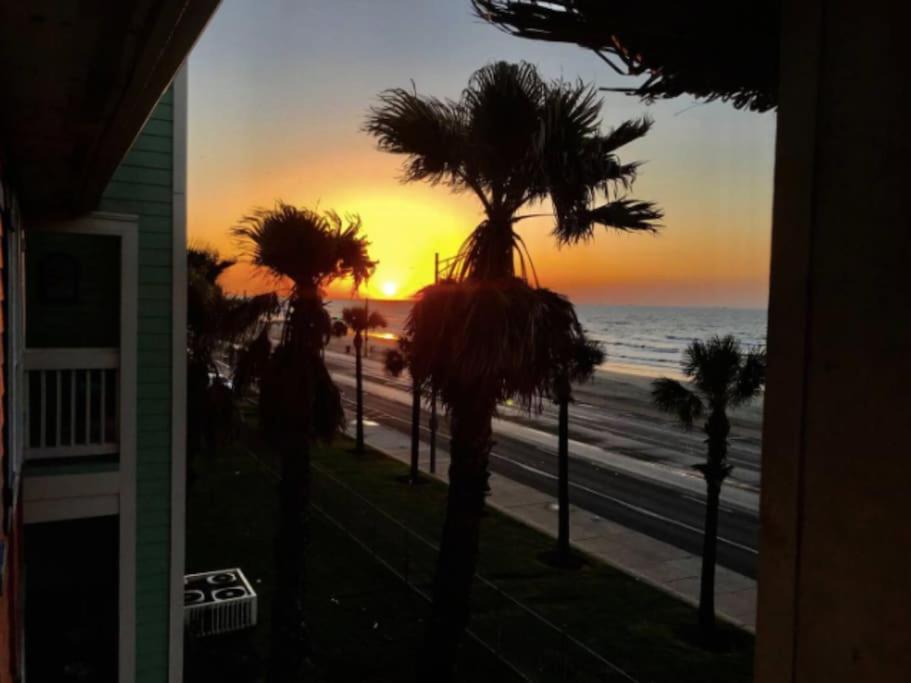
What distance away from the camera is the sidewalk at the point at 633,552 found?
→ 12.7 meters

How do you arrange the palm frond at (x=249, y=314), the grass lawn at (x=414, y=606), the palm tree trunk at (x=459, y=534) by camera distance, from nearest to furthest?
the palm tree trunk at (x=459, y=534)
the palm frond at (x=249, y=314)
the grass lawn at (x=414, y=606)

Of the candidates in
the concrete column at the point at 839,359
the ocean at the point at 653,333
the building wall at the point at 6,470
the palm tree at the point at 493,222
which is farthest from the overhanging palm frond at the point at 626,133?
the ocean at the point at 653,333

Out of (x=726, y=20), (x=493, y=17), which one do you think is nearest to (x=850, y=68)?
(x=726, y=20)

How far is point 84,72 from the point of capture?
2639 mm

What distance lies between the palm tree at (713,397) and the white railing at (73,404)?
9.02 meters

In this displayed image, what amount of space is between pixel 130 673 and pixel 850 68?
6.89 metres

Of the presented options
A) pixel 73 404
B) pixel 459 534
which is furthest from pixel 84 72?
pixel 459 534

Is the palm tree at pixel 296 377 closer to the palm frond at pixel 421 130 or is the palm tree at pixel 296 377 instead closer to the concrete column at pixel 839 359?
the palm frond at pixel 421 130

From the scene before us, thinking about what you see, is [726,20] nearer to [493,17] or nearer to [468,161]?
[493,17]

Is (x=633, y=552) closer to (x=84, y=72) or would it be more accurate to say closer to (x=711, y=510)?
(x=711, y=510)

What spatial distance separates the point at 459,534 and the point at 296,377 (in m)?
3.24

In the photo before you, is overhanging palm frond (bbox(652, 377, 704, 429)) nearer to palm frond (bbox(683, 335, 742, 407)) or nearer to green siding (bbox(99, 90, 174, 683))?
palm frond (bbox(683, 335, 742, 407))

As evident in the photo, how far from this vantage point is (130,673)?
5887mm

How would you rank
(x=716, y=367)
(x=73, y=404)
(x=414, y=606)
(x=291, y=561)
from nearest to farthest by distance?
(x=73, y=404) < (x=291, y=561) < (x=716, y=367) < (x=414, y=606)
